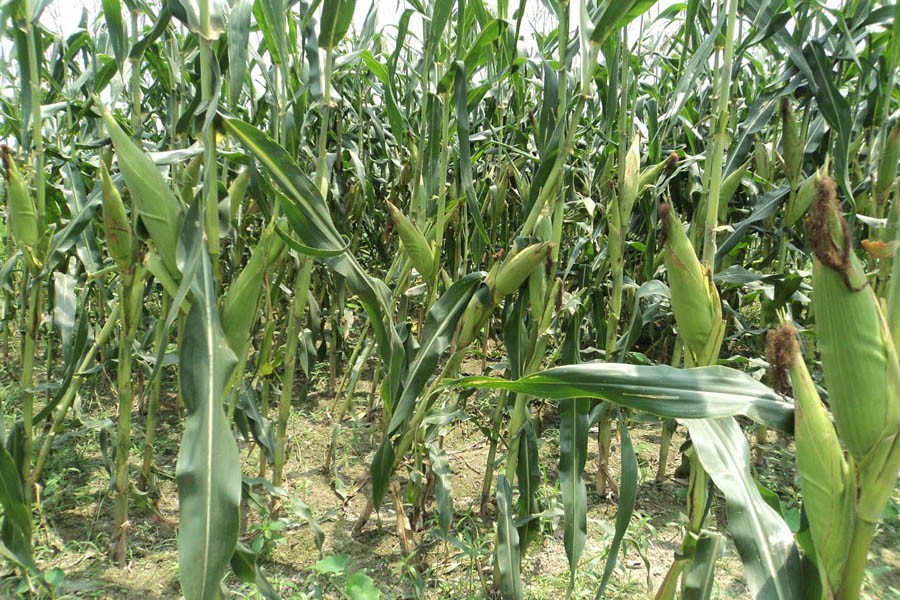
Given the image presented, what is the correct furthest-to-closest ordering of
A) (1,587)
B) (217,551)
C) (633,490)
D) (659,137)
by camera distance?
(659,137)
(1,587)
(633,490)
(217,551)

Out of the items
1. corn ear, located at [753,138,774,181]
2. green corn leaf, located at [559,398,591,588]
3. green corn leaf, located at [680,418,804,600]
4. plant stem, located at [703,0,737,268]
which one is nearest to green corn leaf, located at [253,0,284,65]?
plant stem, located at [703,0,737,268]

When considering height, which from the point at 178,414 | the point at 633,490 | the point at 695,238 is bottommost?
the point at 178,414

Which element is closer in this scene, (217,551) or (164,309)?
(217,551)

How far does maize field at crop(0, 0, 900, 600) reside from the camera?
0.91 m

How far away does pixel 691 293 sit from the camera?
3.57 ft

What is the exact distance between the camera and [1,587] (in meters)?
1.69

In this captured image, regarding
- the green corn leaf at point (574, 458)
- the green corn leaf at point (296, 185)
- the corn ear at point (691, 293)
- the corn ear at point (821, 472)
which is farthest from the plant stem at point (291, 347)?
the corn ear at point (821, 472)

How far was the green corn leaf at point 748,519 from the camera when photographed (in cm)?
89

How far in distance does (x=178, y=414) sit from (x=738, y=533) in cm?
274

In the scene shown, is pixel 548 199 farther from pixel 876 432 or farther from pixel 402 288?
pixel 876 432

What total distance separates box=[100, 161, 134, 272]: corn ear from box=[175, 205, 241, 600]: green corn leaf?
407 mm

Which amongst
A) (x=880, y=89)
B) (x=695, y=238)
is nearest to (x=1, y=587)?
(x=695, y=238)

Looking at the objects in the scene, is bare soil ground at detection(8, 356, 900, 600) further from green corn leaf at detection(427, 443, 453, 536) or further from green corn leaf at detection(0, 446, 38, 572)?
green corn leaf at detection(0, 446, 38, 572)

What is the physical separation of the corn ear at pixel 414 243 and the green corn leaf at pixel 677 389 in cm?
83
